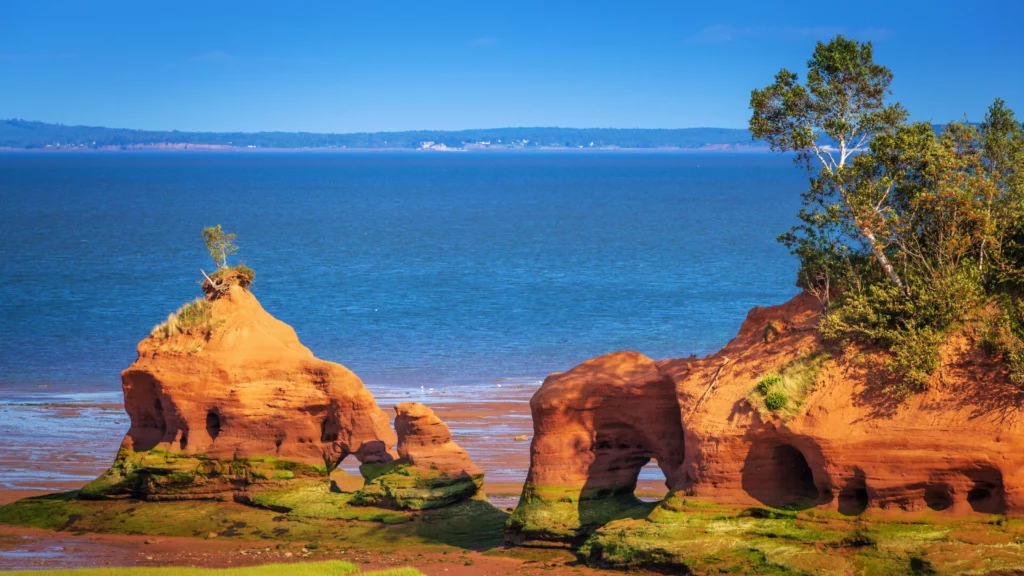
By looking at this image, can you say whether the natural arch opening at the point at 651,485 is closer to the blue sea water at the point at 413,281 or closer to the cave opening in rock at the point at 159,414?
the cave opening in rock at the point at 159,414

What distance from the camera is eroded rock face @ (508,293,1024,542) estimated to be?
21.0 metres

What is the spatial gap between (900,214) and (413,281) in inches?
2718

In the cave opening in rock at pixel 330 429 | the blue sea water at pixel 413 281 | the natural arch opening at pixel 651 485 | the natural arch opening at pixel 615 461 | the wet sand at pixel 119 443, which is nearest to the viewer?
the wet sand at pixel 119 443

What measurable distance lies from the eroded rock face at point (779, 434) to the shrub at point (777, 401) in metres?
0.09

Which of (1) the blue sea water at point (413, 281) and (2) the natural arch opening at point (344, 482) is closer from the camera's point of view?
(2) the natural arch opening at point (344, 482)

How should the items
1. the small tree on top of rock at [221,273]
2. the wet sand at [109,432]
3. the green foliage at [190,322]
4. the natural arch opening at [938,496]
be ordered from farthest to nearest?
the wet sand at [109,432]
the small tree on top of rock at [221,273]
the green foliage at [190,322]
the natural arch opening at [938,496]

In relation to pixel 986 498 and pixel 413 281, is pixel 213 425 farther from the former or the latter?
pixel 413 281

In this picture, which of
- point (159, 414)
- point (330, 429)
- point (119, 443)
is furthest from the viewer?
point (119, 443)

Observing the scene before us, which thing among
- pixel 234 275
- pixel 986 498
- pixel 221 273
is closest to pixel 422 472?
pixel 234 275

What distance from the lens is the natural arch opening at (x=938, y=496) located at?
21.1m

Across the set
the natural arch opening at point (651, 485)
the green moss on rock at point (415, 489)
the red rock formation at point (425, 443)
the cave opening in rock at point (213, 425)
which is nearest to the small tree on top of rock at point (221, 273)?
the cave opening in rock at point (213, 425)

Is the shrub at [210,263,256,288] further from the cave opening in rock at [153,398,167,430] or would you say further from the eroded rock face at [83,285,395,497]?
the cave opening in rock at [153,398,167,430]

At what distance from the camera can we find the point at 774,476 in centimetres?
2269

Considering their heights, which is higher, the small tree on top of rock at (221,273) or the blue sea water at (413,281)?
the small tree on top of rock at (221,273)
